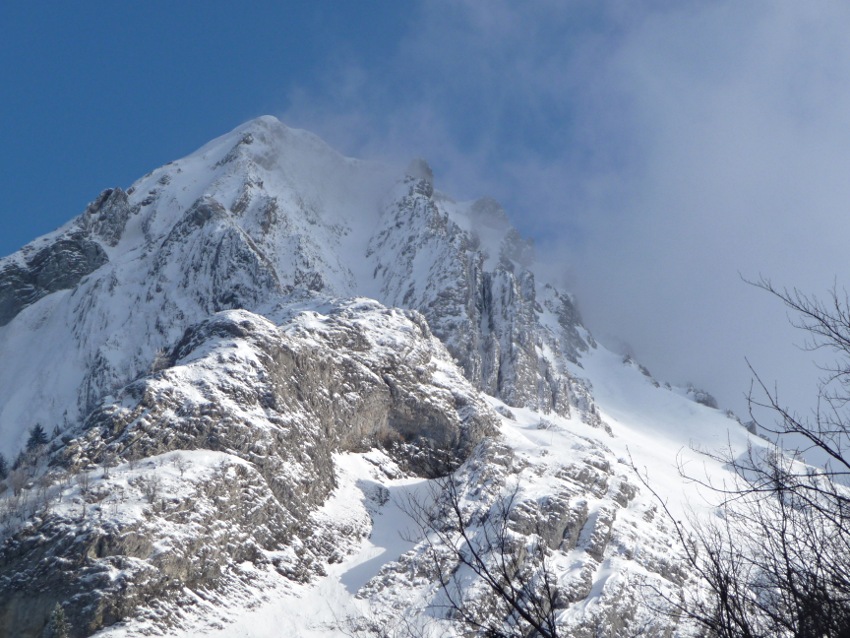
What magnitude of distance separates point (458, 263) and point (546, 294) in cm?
6284

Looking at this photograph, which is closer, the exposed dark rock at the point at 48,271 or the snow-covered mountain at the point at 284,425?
the snow-covered mountain at the point at 284,425

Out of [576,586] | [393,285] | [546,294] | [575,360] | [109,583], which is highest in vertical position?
[546,294]

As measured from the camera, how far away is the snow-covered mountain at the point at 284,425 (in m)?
45.0

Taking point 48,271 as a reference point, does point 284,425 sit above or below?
below

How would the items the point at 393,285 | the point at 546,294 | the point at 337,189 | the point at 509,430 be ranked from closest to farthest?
the point at 509,430
the point at 393,285
the point at 337,189
the point at 546,294

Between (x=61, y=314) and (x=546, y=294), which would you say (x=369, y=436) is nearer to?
(x=61, y=314)

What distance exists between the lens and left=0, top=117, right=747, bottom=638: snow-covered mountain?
1770 inches

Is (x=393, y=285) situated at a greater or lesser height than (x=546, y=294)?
lesser

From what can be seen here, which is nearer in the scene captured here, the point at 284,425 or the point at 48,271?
the point at 284,425

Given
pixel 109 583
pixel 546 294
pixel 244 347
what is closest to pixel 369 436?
pixel 244 347

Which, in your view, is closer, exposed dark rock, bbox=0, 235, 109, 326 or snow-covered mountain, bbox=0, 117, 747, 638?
snow-covered mountain, bbox=0, 117, 747, 638

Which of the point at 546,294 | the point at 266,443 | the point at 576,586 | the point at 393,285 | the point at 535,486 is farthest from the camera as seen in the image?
the point at 546,294

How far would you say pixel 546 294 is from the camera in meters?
176

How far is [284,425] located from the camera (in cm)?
6006
